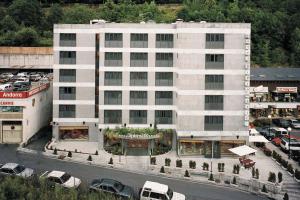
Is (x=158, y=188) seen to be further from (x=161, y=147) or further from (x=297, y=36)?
(x=297, y=36)

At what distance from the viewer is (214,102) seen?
161ft

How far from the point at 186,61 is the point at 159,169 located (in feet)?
46.6

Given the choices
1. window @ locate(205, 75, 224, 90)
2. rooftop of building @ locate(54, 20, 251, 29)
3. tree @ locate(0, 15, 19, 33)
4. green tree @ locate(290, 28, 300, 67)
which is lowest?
window @ locate(205, 75, 224, 90)

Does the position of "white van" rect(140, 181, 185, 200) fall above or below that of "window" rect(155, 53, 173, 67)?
below

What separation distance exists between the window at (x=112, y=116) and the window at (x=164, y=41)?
10187 millimetres

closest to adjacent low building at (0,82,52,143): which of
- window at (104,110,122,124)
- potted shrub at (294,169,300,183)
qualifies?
window at (104,110,122,124)

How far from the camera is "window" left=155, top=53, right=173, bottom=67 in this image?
5125 centimetres

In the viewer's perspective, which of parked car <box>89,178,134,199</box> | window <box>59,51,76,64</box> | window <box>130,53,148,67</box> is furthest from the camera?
window <box>59,51,76,64</box>

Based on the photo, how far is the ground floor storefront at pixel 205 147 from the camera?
4912 cm

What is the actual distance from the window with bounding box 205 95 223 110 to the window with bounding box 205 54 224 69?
147 inches

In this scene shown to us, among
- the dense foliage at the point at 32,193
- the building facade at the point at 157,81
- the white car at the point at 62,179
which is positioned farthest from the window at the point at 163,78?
the dense foliage at the point at 32,193

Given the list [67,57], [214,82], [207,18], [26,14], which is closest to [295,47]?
[207,18]

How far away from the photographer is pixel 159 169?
1665 inches

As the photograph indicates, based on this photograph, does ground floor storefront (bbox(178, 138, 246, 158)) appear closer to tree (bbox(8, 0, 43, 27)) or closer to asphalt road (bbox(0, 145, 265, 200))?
asphalt road (bbox(0, 145, 265, 200))
